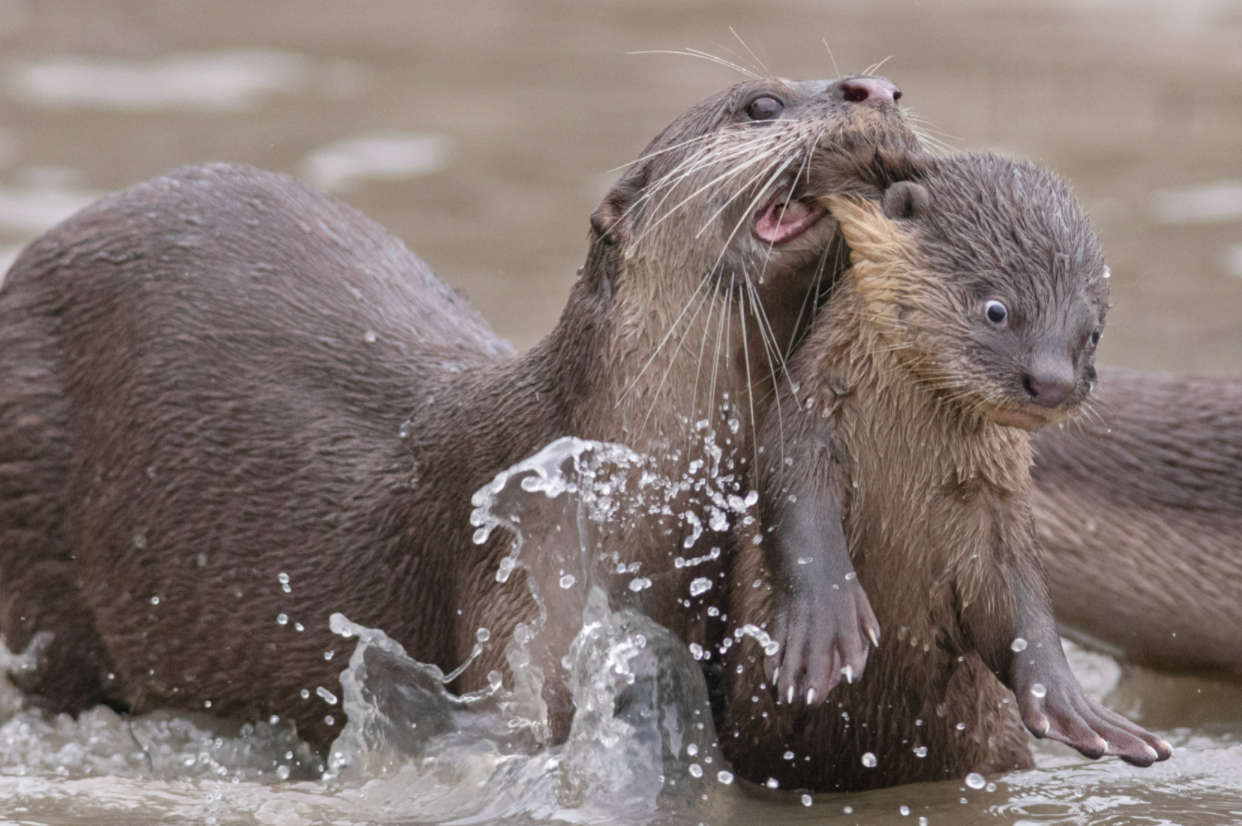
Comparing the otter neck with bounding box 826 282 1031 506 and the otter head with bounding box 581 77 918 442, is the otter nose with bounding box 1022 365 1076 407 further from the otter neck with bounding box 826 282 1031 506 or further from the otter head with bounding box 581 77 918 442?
the otter head with bounding box 581 77 918 442

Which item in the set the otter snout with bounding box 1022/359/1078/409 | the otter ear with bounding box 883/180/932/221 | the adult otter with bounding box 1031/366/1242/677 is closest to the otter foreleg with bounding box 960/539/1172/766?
the otter snout with bounding box 1022/359/1078/409

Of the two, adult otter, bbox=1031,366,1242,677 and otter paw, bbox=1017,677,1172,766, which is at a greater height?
adult otter, bbox=1031,366,1242,677

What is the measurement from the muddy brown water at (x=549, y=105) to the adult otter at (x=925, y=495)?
3024 millimetres

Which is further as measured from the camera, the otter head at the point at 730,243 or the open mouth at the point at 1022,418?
the otter head at the point at 730,243

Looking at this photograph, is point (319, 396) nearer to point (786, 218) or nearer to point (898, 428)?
point (786, 218)

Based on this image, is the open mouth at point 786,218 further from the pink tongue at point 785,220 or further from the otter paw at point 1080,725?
the otter paw at point 1080,725

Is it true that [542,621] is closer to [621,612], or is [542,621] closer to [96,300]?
[621,612]

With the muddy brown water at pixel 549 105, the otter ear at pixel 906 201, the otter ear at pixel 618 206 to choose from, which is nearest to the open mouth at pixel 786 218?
the otter ear at pixel 906 201

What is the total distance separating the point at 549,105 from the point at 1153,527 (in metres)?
4.91

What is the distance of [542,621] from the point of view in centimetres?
305

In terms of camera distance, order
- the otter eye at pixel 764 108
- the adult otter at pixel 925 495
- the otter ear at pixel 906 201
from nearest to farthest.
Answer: the adult otter at pixel 925 495
the otter ear at pixel 906 201
the otter eye at pixel 764 108

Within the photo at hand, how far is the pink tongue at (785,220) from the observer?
291cm

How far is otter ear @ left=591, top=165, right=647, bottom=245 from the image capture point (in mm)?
3074

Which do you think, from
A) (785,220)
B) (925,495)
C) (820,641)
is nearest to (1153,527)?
(925,495)
